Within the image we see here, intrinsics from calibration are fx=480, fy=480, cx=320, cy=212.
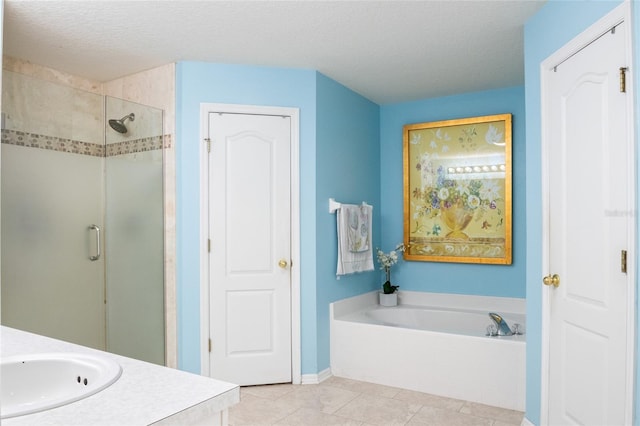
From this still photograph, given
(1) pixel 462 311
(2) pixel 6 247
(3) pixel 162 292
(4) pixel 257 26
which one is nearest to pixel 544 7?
(4) pixel 257 26

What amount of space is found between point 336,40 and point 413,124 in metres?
1.65

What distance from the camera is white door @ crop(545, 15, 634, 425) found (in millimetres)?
1934

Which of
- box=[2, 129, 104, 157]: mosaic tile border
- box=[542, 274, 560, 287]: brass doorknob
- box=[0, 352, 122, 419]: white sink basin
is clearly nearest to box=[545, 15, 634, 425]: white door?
box=[542, 274, 560, 287]: brass doorknob

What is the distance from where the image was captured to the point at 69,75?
373 cm

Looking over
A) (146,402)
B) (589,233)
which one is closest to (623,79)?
(589,233)

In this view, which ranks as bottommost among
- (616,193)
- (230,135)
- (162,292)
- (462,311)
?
(462,311)

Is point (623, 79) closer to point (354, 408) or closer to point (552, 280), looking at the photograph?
point (552, 280)

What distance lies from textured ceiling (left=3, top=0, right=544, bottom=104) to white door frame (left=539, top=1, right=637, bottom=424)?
1.46 ft

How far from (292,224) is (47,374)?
2460mm

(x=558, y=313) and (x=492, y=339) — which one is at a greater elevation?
(x=558, y=313)

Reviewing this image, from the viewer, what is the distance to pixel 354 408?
3098 millimetres

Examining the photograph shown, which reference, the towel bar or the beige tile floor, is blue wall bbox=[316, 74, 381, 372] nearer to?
the towel bar

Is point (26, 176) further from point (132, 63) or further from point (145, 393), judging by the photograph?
point (145, 393)

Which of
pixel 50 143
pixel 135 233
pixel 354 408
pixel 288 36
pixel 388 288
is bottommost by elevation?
pixel 354 408
